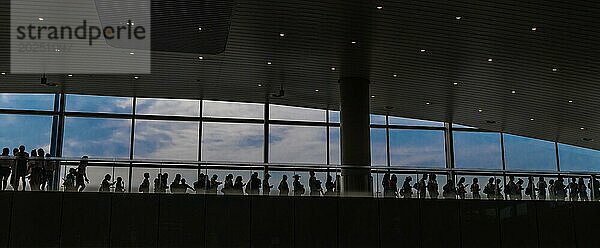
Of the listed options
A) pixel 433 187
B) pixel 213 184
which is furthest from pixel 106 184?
pixel 433 187

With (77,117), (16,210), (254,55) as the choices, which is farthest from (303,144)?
(16,210)

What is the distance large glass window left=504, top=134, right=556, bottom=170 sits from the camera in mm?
29922

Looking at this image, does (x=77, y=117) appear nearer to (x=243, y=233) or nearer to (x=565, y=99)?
(x=243, y=233)

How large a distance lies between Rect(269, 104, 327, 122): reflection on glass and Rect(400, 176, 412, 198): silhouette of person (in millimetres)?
9224

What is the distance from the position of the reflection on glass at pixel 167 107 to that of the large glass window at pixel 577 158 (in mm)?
17332

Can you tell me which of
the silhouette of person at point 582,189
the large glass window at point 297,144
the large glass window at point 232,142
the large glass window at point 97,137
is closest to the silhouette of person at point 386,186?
the silhouette of person at point 582,189

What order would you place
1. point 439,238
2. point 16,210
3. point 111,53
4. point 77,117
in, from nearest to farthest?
1. point 16,210
2. point 439,238
3. point 111,53
4. point 77,117

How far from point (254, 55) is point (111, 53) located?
444 centimetres

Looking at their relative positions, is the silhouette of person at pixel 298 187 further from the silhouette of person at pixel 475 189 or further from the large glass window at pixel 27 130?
the large glass window at pixel 27 130

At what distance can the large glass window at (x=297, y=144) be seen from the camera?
26.9 meters

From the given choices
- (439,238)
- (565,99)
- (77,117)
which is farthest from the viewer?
(77,117)

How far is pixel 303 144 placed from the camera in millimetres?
27141

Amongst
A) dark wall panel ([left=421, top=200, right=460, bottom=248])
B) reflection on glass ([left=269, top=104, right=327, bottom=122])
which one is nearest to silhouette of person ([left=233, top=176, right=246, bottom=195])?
dark wall panel ([left=421, top=200, right=460, bottom=248])

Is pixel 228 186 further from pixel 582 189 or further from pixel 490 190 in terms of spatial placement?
pixel 582 189
